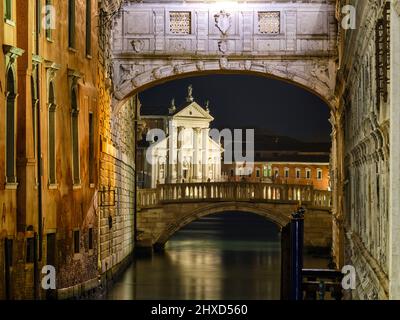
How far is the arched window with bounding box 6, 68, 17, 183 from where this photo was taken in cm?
1238

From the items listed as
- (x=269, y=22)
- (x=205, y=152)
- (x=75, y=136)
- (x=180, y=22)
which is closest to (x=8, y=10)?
(x=75, y=136)

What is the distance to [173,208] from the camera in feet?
103

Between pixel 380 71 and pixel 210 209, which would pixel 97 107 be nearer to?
pixel 380 71

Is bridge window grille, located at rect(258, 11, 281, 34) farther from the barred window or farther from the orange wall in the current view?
the orange wall

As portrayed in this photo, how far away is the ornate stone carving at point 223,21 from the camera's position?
1995 centimetres

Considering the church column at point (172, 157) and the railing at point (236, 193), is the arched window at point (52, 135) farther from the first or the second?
the church column at point (172, 157)

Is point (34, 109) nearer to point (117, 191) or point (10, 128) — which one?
point (10, 128)

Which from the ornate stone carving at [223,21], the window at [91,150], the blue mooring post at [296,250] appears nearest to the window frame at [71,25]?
the window at [91,150]

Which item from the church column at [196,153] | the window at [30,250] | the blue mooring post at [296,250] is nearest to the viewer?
the blue mooring post at [296,250]

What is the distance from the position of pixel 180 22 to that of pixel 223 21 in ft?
2.77

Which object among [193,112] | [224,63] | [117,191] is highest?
[193,112]

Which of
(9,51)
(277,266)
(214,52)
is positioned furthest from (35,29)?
(277,266)

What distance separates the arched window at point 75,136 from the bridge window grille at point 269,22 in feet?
16.9

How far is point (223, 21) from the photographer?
1995 centimetres
